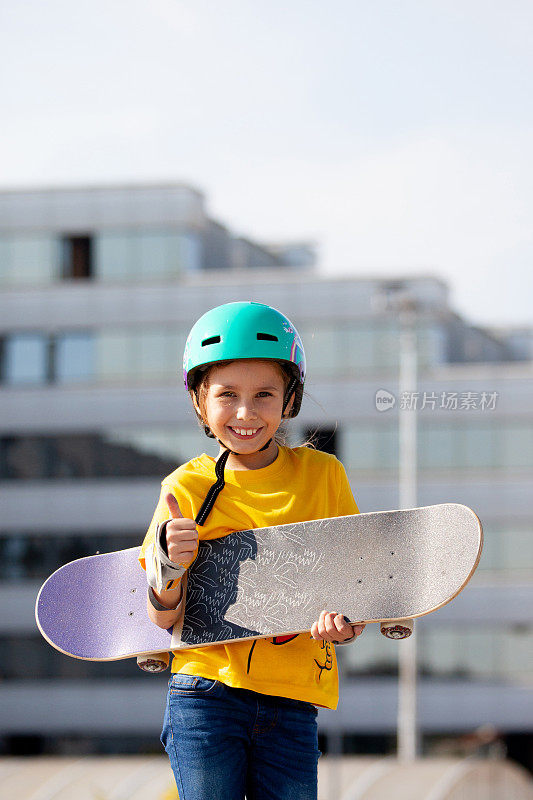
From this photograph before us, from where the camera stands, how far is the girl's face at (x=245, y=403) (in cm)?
316

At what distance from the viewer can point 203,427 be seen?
11.2ft

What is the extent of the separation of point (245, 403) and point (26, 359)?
121 feet

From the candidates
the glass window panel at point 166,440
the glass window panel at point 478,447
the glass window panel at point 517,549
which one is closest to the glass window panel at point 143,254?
the glass window panel at point 166,440

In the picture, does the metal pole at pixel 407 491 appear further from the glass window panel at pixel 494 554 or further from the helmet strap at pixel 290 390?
the helmet strap at pixel 290 390

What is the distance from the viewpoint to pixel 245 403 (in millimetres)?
3152

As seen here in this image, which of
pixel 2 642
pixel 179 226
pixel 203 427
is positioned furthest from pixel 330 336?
pixel 203 427

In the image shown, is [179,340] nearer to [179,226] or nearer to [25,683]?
[179,226]

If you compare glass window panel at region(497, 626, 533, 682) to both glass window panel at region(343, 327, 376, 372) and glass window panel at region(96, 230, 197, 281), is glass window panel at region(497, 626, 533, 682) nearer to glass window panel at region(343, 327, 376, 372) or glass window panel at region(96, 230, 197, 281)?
glass window panel at region(343, 327, 376, 372)

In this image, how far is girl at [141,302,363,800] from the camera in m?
2.97

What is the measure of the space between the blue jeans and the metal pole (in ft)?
92.8

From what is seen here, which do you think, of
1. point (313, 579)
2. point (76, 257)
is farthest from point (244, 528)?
point (76, 257)

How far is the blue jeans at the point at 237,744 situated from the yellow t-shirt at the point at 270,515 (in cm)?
4

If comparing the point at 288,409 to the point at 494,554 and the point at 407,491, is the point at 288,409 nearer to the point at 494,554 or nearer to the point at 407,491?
the point at 407,491

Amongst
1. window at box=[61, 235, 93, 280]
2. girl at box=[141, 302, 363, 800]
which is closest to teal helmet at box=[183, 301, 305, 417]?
girl at box=[141, 302, 363, 800]
